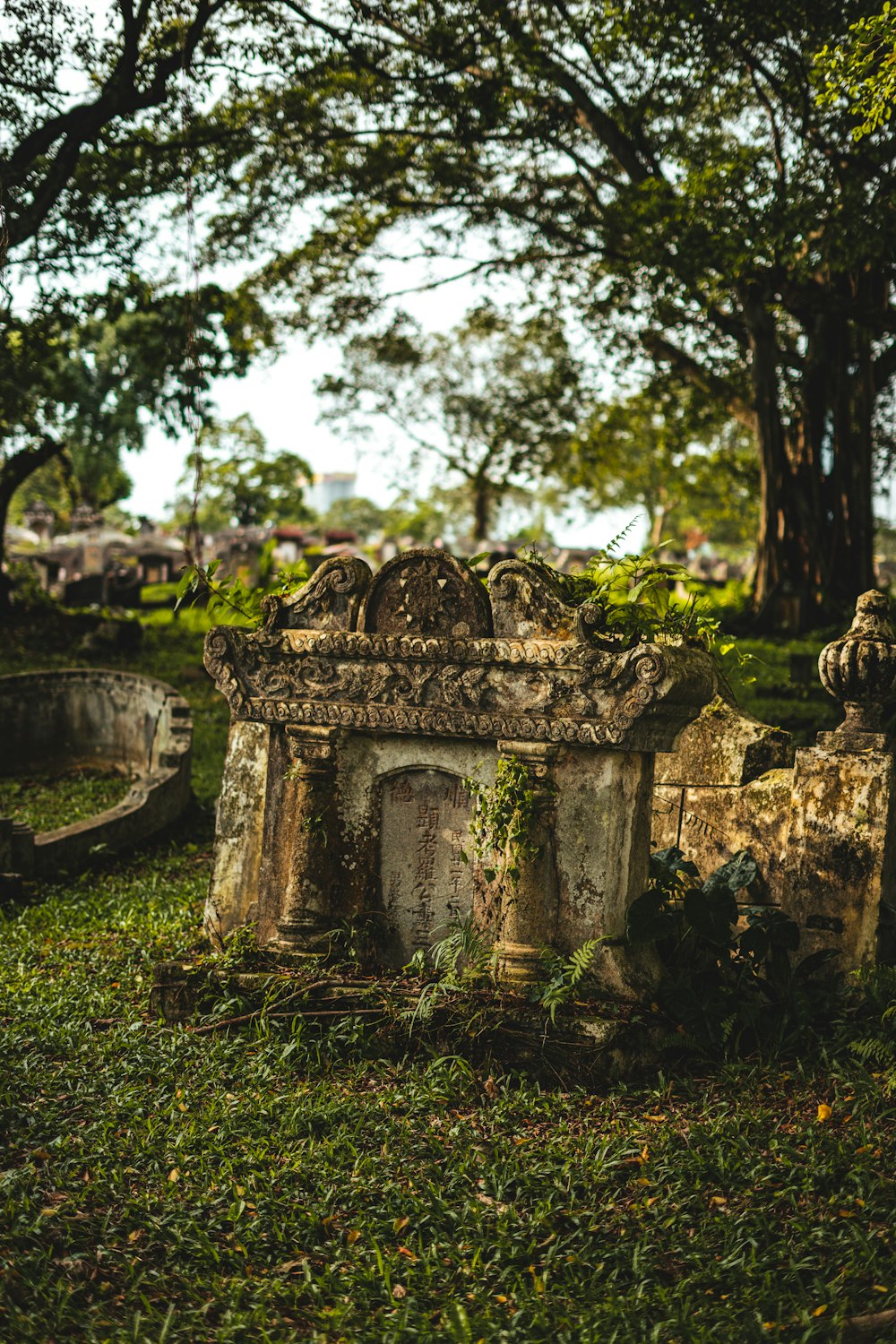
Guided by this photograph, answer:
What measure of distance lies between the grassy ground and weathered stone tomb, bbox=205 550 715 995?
646 mm

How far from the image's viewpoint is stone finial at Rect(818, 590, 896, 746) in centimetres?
489

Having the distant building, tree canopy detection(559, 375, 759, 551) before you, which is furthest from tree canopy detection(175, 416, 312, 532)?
the distant building

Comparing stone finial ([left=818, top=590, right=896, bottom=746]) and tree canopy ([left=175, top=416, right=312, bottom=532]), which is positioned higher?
tree canopy ([left=175, top=416, right=312, bottom=532])

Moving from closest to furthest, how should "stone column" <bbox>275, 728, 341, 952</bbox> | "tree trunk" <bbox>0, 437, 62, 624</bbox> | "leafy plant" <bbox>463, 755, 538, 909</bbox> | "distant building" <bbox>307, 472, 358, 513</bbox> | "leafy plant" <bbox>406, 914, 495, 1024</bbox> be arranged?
1. "leafy plant" <bbox>406, 914, 495, 1024</bbox>
2. "leafy plant" <bbox>463, 755, 538, 909</bbox>
3. "stone column" <bbox>275, 728, 341, 952</bbox>
4. "tree trunk" <bbox>0, 437, 62, 624</bbox>
5. "distant building" <bbox>307, 472, 358, 513</bbox>

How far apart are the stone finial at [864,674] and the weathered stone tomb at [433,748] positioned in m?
0.56

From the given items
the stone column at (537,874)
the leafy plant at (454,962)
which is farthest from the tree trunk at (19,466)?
the stone column at (537,874)

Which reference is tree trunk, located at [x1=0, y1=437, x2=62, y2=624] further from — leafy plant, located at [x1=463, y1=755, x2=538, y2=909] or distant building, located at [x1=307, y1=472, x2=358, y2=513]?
distant building, located at [x1=307, y1=472, x2=358, y2=513]

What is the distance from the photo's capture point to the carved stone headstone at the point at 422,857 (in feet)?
16.3

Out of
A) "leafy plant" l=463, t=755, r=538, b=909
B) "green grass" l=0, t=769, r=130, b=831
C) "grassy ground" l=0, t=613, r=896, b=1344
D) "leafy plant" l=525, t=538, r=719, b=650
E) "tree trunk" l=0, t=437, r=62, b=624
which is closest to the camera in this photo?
"grassy ground" l=0, t=613, r=896, b=1344

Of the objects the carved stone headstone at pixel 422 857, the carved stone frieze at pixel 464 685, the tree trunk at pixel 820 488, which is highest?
the tree trunk at pixel 820 488

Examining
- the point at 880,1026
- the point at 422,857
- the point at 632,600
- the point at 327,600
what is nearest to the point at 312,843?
the point at 422,857

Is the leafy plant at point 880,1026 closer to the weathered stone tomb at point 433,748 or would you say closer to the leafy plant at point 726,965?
the leafy plant at point 726,965

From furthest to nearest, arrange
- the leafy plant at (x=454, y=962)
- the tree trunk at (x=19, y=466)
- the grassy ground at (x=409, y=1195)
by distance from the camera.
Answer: the tree trunk at (x=19, y=466)
the leafy plant at (x=454, y=962)
the grassy ground at (x=409, y=1195)

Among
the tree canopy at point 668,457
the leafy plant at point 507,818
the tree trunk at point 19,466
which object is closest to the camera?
the leafy plant at point 507,818
